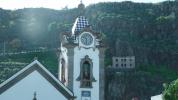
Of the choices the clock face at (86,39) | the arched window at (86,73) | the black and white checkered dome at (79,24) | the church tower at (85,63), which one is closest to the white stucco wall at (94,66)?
the church tower at (85,63)

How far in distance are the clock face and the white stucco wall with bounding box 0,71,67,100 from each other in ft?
12.7

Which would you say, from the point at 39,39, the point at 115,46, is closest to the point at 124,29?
the point at 115,46

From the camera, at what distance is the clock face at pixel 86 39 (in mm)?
30812

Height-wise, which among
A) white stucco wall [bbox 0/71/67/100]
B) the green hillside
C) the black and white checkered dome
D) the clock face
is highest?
the black and white checkered dome

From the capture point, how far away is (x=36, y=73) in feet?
92.7

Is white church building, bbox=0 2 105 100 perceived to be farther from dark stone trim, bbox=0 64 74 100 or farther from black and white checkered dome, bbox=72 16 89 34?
dark stone trim, bbox=0 64 74 100

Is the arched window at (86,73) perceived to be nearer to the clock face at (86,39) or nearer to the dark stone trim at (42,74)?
the clock face at (86,39)

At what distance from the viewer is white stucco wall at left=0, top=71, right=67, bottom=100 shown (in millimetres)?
27719

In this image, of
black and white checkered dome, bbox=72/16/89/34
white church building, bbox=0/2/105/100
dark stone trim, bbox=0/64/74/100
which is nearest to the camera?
dark stone trim, bbox=0/64/74/100

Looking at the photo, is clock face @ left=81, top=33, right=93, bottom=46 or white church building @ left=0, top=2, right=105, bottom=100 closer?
white church building @ left=0, top=2, right=105, bottom=100

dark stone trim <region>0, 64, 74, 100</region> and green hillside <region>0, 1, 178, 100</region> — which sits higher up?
dark stone trim <region>0, 64, 74, 100</region>

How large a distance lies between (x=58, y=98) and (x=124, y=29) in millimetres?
145540

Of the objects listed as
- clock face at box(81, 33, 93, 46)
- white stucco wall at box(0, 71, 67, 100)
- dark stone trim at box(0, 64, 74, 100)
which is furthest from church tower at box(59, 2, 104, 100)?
white stucco wall at box(0, 71, 67, 100)

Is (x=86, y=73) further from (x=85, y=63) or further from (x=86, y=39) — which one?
(x=86, y=39)
